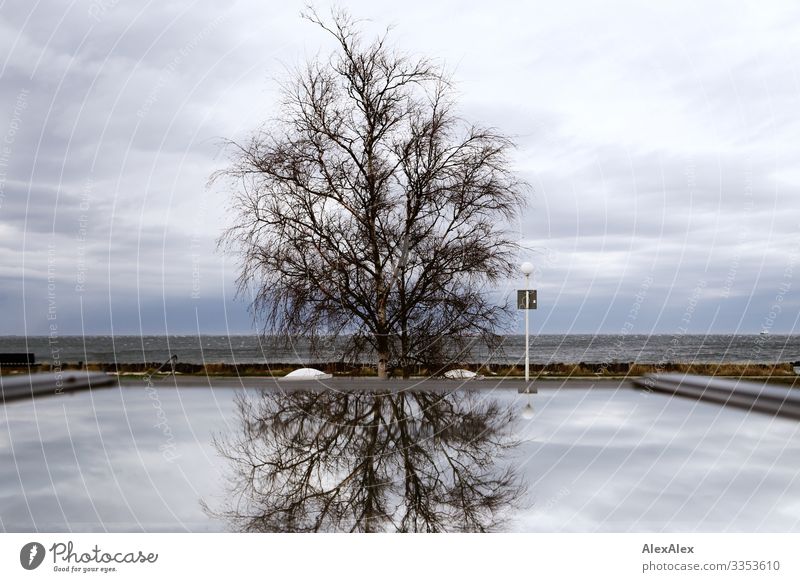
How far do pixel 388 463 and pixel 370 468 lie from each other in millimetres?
373

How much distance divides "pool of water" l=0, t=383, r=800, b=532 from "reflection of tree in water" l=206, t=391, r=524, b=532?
0.09ft

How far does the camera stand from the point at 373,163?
15.3m

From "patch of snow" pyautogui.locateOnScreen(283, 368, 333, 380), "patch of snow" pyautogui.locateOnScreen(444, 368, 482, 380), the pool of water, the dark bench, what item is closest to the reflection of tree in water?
the pool of water

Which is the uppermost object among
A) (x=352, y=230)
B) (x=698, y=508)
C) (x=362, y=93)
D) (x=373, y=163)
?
(x=362, y=93)

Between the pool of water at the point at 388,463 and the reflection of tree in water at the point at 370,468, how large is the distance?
3 centimetres

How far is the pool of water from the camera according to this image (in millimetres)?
6242

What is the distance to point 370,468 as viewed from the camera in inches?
311

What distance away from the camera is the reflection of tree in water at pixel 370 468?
6.21 metres

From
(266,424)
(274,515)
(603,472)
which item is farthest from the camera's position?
(266,424)

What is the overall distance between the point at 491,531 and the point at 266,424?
5835 millimetres

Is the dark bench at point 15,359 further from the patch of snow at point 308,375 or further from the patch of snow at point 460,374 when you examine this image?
the patch of snow at point 460,374

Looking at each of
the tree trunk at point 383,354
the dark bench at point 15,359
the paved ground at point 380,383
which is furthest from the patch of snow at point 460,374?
the dark bench at point 15,359

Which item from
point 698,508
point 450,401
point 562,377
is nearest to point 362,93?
point 450,401

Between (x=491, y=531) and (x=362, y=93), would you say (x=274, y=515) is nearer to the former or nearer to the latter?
(x=491, y=531)
